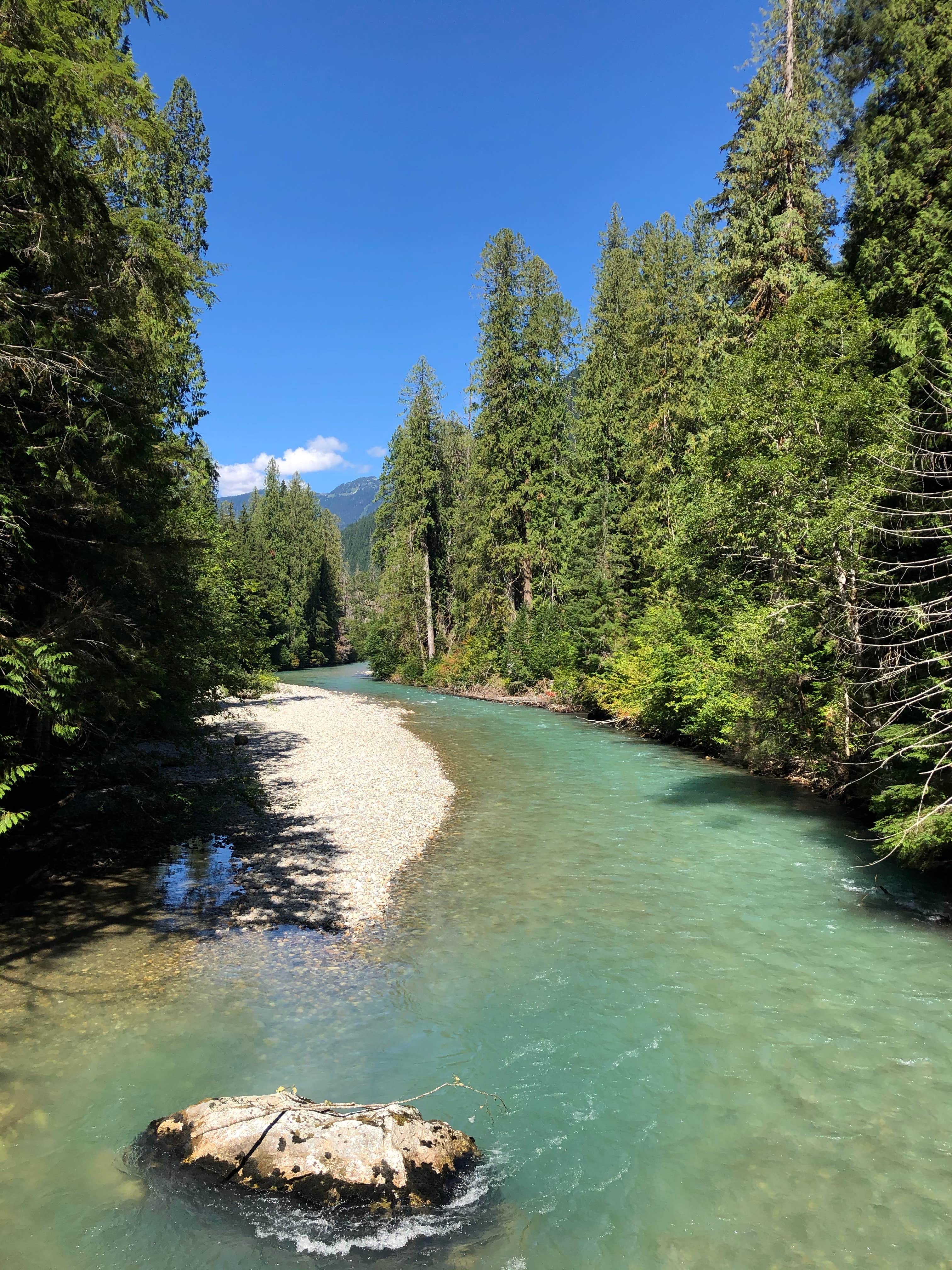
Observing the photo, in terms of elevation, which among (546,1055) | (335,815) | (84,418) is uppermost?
(84,418)

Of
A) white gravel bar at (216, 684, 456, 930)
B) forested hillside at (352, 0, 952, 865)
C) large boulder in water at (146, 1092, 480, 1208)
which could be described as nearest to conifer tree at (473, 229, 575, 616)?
forested hillside at (352, 0, 952, 865)

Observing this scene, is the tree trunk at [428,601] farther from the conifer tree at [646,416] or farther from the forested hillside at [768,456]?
the conifer tree at [646,416]

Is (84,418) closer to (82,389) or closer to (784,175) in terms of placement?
(82,389)

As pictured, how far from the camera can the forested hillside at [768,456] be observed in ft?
32.7

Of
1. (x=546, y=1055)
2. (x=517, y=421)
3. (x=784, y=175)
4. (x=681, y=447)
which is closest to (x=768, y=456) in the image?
(x=784, y=175)

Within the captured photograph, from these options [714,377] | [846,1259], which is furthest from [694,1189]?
[714,377]

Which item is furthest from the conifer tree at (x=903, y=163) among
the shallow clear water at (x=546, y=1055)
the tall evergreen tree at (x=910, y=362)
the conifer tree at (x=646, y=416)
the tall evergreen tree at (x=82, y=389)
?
the conifer tree at (x=646, y=416)

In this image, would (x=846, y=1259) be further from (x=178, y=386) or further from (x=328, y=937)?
(x=178, y=386)

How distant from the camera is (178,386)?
19.0 meters

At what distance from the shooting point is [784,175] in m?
19.8

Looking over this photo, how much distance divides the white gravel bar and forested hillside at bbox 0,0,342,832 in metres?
2.76

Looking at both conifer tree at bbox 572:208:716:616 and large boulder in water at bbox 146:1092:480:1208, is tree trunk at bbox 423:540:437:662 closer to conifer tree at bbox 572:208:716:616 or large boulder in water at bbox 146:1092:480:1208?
conifer tree at bbox 572:208:716:616

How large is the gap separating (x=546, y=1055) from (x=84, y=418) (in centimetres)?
784

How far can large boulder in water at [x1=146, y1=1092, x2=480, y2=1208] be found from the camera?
186 inches
